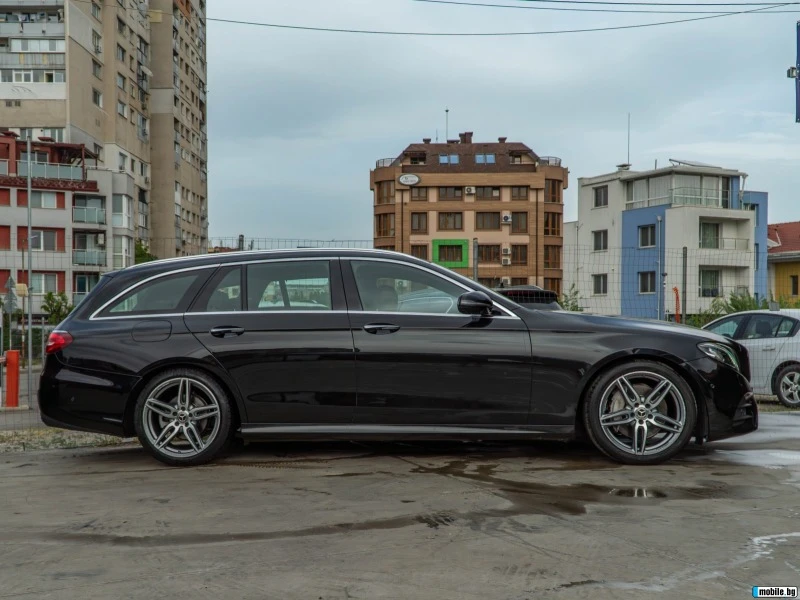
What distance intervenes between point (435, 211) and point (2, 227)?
40.1 meters

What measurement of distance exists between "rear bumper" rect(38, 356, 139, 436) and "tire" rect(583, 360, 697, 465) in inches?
130

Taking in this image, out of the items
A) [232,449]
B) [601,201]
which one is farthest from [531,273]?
[232,449]

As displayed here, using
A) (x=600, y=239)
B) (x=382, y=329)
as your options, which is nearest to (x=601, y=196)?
(x=600, y=239)

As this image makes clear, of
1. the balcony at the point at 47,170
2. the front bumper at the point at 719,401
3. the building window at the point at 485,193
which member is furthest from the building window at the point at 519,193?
the front bumper at the point at 719,401

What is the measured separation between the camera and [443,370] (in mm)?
6379

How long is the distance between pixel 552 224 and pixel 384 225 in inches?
639

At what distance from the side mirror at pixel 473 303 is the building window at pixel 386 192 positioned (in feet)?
269

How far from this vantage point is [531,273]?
8525cm

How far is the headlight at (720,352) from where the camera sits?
21.4ft

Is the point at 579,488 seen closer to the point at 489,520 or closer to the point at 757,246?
the point at 489,520

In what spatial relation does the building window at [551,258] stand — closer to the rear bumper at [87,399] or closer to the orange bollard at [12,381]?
the orange bollard at [12,381]

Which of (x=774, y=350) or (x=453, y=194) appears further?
(x=453, y=194)

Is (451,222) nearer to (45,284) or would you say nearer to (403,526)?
(45,284)

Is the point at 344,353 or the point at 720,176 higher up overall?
the point at 720,176
